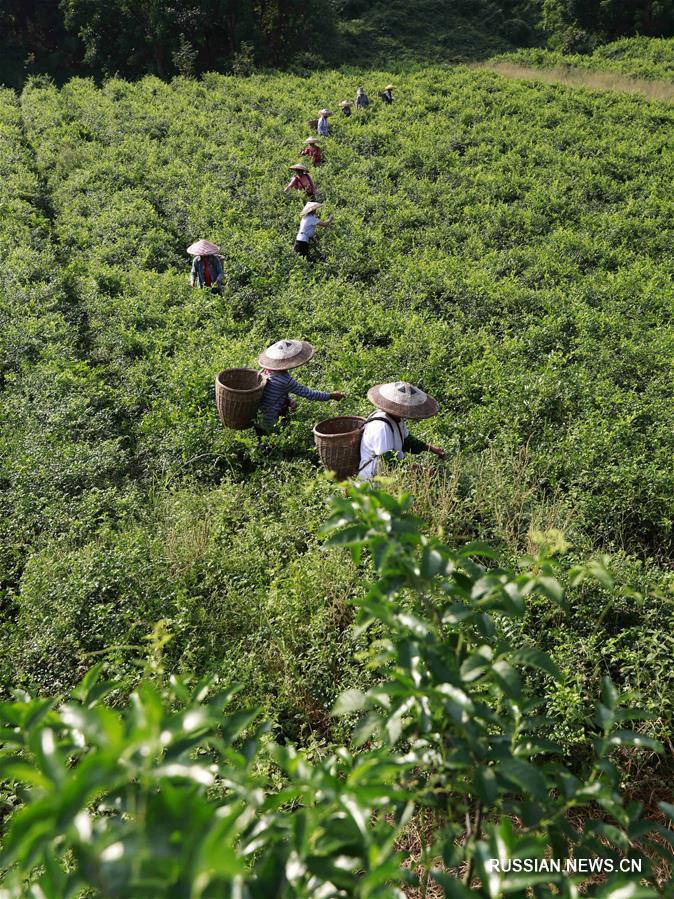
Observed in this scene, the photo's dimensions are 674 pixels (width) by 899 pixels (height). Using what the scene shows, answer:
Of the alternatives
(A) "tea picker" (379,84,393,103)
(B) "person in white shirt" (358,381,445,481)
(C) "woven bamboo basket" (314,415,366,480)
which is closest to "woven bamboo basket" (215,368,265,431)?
(C) "woven bamboo basket" (314,415,366,480)

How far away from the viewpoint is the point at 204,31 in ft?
88.9

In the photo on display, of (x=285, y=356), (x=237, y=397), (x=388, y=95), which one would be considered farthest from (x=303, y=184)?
(x=388, y=95)

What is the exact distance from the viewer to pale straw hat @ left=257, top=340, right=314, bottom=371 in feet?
20.6

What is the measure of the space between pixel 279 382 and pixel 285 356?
253 millimetres

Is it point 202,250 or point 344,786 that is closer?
point 344,786

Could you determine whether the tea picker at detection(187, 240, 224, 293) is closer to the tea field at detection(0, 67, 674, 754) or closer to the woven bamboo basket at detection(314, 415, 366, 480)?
the tea field at detection(0, 67, 674, 754)

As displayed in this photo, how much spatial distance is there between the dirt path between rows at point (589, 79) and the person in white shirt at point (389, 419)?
1845 cm

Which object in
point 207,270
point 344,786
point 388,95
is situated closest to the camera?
point 344,786

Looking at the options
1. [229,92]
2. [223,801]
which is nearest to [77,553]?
[223,801]

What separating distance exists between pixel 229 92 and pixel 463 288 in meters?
16.1

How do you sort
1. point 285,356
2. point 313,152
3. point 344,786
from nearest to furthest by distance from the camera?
point 344,786
point 285,356
point 313,152

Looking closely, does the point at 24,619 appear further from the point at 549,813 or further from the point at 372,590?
the point at 549,813

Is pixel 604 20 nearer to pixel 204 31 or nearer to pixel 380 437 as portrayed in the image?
pixel 204 31

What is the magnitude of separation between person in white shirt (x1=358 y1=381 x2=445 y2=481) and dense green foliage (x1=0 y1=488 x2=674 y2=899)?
10.3 feet
